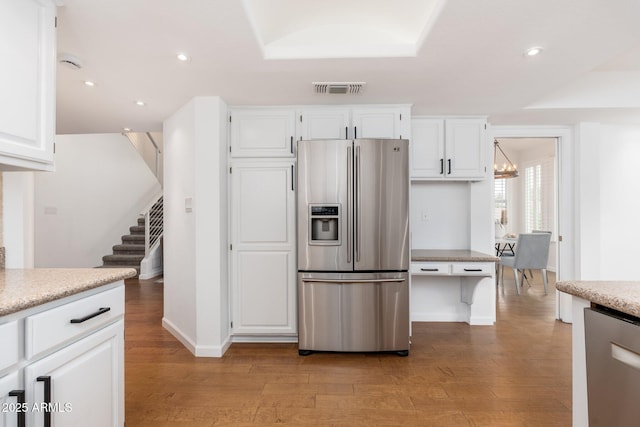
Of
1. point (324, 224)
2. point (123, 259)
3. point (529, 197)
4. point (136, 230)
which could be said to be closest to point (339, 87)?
point (324, 224)

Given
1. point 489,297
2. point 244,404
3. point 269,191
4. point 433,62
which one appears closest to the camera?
point 244,404

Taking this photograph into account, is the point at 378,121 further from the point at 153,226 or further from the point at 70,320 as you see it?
the point at 153,226

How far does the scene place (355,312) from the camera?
9.14 feet

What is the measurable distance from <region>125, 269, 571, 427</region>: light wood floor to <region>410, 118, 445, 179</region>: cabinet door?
5.45ft

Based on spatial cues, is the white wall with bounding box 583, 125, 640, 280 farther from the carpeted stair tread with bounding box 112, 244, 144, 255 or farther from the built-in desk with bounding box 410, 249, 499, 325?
the carpeted stair tread with bounding box 112, 244, 144, 255

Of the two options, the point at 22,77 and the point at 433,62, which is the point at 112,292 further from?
the point at 433,62

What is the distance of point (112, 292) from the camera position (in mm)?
1471

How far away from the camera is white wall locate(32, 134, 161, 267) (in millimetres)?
6074

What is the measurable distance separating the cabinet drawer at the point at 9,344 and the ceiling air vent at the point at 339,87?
89.7 inches

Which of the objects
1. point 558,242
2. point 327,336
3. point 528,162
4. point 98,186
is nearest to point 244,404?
point 327,336

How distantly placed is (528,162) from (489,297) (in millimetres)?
5027

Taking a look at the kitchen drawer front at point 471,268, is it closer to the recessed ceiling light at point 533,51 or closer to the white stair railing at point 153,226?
the recessed ceiling light at point 533,51

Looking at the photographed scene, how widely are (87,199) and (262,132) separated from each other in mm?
5189

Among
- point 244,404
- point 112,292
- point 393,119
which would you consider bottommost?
point 244,404
